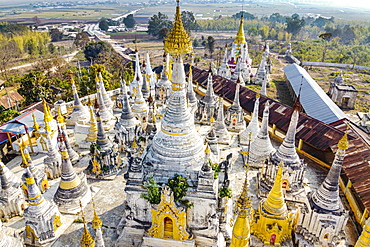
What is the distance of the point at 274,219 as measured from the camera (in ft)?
52.9

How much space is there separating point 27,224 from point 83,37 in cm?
7613

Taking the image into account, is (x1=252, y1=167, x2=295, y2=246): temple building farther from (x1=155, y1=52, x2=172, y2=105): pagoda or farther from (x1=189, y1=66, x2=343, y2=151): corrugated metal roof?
(x1=155, y1=52, x2=172, y2=105): pagoda

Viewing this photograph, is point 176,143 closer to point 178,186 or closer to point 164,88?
point 178,186

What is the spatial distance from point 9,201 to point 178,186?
37.7 ft

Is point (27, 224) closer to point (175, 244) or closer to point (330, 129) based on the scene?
point (175, 244)

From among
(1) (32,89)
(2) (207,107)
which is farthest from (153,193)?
(1) (32,89)

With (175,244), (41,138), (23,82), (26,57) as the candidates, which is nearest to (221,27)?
(26,57)

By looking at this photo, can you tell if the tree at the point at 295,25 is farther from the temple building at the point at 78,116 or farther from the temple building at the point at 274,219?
the temple building at the point at 274,219

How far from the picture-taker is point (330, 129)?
25.0 meters

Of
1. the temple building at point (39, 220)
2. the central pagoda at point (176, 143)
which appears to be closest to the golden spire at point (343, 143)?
the central pagoda at point (176, 143)

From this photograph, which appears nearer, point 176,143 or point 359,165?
point 176,143

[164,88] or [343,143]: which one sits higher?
[343,143]

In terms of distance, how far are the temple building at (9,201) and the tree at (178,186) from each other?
35.4 feet

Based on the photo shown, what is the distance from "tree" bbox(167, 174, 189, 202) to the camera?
578 inches
